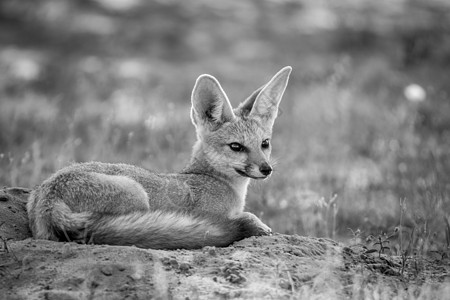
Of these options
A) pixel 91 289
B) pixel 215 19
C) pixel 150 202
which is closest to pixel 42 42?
pixel 215 19

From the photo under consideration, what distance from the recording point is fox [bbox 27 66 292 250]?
12.7ft

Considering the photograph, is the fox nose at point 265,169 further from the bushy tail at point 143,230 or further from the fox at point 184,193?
the bushy tail at point 143,230

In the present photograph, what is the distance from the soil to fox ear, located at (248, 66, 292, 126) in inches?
66.2

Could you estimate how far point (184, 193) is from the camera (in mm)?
4672

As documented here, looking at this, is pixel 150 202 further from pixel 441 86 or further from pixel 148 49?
pixel 148 49

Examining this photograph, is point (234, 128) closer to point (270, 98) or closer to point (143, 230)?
point (270, 98)

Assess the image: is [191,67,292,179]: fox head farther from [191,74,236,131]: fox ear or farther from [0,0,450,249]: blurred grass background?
[0,0,450,249]: blurred grass background

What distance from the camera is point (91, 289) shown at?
10.9 ft

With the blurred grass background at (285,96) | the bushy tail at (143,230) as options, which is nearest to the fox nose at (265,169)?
the blurred grass background at (285,96)

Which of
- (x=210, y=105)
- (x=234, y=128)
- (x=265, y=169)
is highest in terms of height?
(x=210, y=105)

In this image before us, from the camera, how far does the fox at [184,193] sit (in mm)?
3879

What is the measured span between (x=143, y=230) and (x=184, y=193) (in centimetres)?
85

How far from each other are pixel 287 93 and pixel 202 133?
670 centimetres

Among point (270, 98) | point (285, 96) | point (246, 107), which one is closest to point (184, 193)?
point (246, 107)
